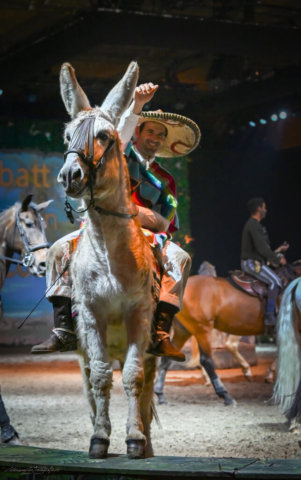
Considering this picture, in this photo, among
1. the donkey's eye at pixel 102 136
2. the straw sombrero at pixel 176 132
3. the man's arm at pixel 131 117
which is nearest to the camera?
the donkey's eye at pixel 102 136

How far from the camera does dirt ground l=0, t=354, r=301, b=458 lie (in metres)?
4.79

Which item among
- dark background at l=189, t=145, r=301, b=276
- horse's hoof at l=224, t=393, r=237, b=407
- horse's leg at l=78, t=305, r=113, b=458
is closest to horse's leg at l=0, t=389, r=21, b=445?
horse's leg at l=78, t=305, r=113, b=458

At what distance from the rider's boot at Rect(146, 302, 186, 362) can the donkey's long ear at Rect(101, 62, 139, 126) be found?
3.58 ft

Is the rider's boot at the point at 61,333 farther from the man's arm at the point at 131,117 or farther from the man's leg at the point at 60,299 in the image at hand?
the man's arm at the point at 131,117

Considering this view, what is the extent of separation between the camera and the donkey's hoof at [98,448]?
2.78m

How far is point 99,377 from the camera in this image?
2795mm

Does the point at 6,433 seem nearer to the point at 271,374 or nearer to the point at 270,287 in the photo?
the point at 270,287

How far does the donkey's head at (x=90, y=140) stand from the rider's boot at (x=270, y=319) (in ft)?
18.4

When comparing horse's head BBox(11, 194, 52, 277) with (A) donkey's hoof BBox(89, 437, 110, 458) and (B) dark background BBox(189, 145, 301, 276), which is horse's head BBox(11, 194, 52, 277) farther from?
(B) dark background BBox(189, 145, 301, 276)

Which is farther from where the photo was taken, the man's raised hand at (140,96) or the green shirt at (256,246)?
the green shirt at (256,246)

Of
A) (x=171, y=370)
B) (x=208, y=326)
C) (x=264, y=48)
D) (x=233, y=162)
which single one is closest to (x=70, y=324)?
(x=208, y=326)

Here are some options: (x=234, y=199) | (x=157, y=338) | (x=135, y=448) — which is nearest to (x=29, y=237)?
(x=157, y=338)

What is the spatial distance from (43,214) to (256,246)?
4.65 metres

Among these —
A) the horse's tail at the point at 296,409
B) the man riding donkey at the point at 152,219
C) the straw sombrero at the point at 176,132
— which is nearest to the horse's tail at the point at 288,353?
the horse's tail at the point at 296,409
